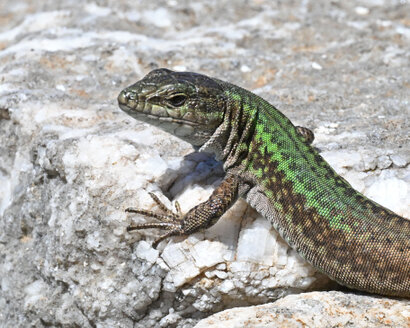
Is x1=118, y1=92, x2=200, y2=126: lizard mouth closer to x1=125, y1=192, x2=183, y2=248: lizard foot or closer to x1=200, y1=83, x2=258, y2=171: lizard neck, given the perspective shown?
x1=200, y1=83, x2=258, y2=171: lizard neck

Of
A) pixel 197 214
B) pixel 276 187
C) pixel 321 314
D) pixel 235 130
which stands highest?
pixel 235 130

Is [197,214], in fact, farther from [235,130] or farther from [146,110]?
[146,110]

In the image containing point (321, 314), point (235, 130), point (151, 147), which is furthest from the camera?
point (151, 147)

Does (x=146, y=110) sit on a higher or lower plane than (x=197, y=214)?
higher

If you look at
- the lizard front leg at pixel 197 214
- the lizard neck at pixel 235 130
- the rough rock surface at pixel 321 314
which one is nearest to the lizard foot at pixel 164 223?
the lizard front leg at pixel 197 214

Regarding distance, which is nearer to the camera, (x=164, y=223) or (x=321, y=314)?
(x=321, y=314)

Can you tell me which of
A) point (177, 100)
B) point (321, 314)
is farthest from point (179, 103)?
point (321, 314)

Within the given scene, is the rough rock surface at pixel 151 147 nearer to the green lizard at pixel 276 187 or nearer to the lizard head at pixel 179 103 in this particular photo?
the green lizard at pixel 276 187

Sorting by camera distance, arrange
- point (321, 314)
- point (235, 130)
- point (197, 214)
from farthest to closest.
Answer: point (235, 130)
point (197, 214)
point (321, 314)
